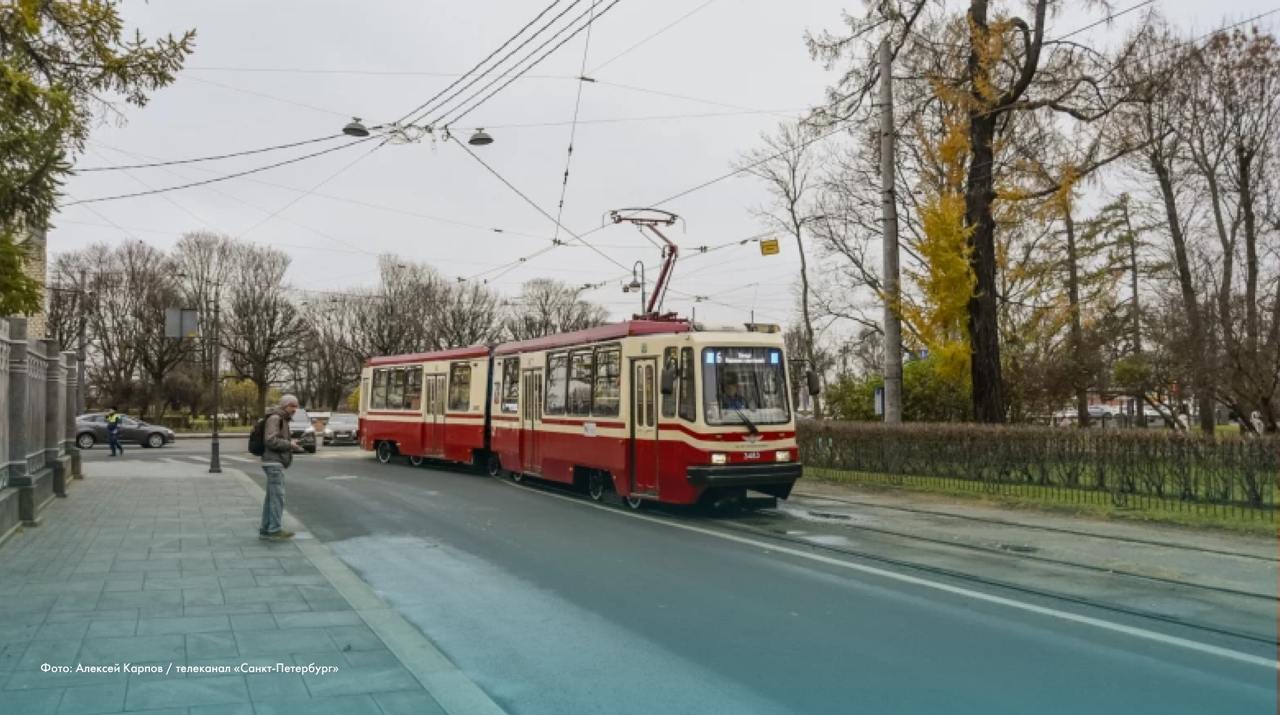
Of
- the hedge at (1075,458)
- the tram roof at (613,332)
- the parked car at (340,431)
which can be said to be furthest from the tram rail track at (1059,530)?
the parked car at (340,431)

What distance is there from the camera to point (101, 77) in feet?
31.2

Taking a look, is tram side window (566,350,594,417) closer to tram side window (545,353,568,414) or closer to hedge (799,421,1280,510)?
tram side window (545,353,568,414)

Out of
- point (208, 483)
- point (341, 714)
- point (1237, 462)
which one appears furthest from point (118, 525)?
point (1237, 462)

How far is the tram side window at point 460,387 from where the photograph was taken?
2373cm

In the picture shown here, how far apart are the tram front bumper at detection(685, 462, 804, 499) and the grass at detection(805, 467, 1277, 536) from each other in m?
3.86

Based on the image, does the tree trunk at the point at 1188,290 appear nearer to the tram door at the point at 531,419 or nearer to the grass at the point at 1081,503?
the grass at the point at 1081,503

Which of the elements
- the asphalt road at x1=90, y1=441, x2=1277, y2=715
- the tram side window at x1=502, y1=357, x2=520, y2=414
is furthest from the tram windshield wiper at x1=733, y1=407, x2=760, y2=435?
the tram side window at x1=502, y1=357, x2=520, y2=414

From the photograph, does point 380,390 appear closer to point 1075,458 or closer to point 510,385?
point 510,385

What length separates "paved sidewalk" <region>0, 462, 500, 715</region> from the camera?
17.6 feet

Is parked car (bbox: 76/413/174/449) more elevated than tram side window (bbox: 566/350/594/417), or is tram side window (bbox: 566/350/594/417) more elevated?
tram side window (bbox: 566/350/594/417)

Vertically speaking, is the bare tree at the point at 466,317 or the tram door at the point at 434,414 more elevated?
the bare tree at the point at 466,317

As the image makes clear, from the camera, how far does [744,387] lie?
1461cm

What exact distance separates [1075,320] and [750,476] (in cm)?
2375

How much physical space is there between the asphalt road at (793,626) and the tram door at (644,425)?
2.21m
